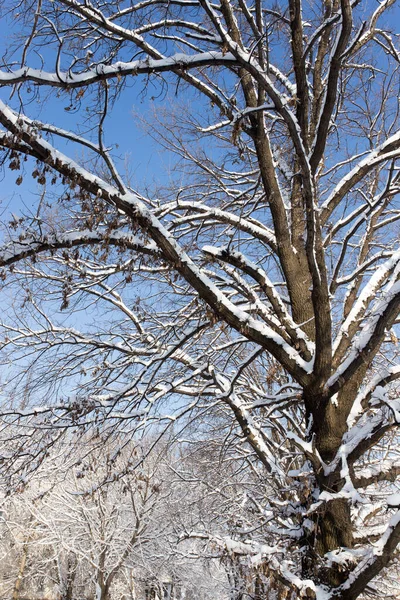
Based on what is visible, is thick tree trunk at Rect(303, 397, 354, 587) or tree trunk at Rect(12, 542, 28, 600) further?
tree trunk at Rect(12, 542, 28, 600)

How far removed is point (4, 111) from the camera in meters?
2.87

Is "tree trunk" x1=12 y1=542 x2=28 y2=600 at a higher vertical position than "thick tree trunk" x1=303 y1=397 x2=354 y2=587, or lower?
lower

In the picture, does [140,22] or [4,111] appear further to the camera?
[140,22]

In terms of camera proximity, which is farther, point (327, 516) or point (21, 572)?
point (21, 572)

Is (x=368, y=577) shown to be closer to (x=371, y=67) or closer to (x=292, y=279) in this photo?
(x=292, y=279)

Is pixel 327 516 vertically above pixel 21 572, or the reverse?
pixel 327 516

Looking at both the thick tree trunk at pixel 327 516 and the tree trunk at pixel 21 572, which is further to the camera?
the tree trunk at pixel 21 572

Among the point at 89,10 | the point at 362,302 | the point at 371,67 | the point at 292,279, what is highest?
the point at 371,67

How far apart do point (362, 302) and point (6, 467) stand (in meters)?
3.90

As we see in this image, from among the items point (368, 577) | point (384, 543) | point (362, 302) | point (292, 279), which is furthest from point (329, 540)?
point (292, 279)

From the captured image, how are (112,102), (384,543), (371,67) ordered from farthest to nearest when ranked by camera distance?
(371,67), (112,102), (384,543)

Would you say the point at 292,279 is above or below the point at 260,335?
above

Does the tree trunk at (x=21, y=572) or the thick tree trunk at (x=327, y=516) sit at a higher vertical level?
the thick tree trunk at (x=327, y=516)

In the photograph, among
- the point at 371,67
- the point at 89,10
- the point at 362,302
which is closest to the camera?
the point at 89,10
